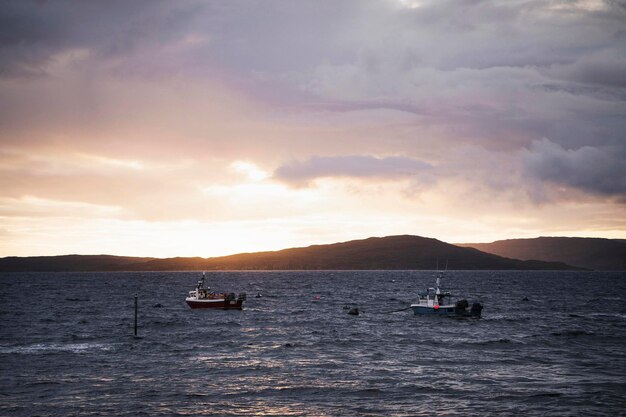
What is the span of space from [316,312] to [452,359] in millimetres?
51532

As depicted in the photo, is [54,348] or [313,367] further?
[54,348]

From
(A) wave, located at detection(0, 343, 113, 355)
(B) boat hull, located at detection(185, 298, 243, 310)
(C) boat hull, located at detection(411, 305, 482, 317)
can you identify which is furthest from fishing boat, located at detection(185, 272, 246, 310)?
(A) wave, located at detection(0, 343, 113, 355)

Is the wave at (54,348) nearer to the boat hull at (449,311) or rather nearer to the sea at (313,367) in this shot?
the sea at (313,367)

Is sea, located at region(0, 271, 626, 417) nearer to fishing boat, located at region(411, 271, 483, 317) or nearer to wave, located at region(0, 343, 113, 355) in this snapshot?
wave, located at region(0, 343, 113, 355)

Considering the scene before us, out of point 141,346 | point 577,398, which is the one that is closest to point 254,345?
point 141,346

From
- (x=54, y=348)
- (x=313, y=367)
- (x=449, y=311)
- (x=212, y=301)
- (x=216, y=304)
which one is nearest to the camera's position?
(x=313, y=367)

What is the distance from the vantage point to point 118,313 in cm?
9919

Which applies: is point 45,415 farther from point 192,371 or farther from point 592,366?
point 592,366

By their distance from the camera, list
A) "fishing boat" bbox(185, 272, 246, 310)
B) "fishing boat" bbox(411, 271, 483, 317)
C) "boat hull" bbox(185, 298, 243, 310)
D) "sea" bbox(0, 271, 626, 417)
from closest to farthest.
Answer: "sea" bbox(0, 271, 626, 417)
"fishing boat" bbox(411, 271, 483, 317)
"boat hull" bbox(185, 298, 243, 310)
"fishing boat" bbox(185, 272, 246, 310)

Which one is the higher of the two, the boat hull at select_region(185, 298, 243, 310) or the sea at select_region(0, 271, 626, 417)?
the boat hull at select_region(185, 298, 243, 310)

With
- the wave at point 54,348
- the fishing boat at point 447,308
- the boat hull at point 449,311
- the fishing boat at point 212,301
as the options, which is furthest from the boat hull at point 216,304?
the wave at point 54,348

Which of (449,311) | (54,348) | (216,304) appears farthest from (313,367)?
(216,304)

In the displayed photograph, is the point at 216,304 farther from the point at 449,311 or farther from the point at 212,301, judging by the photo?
the point at 449,311

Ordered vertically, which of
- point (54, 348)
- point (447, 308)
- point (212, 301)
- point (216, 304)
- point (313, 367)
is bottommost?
point (313, 367)
